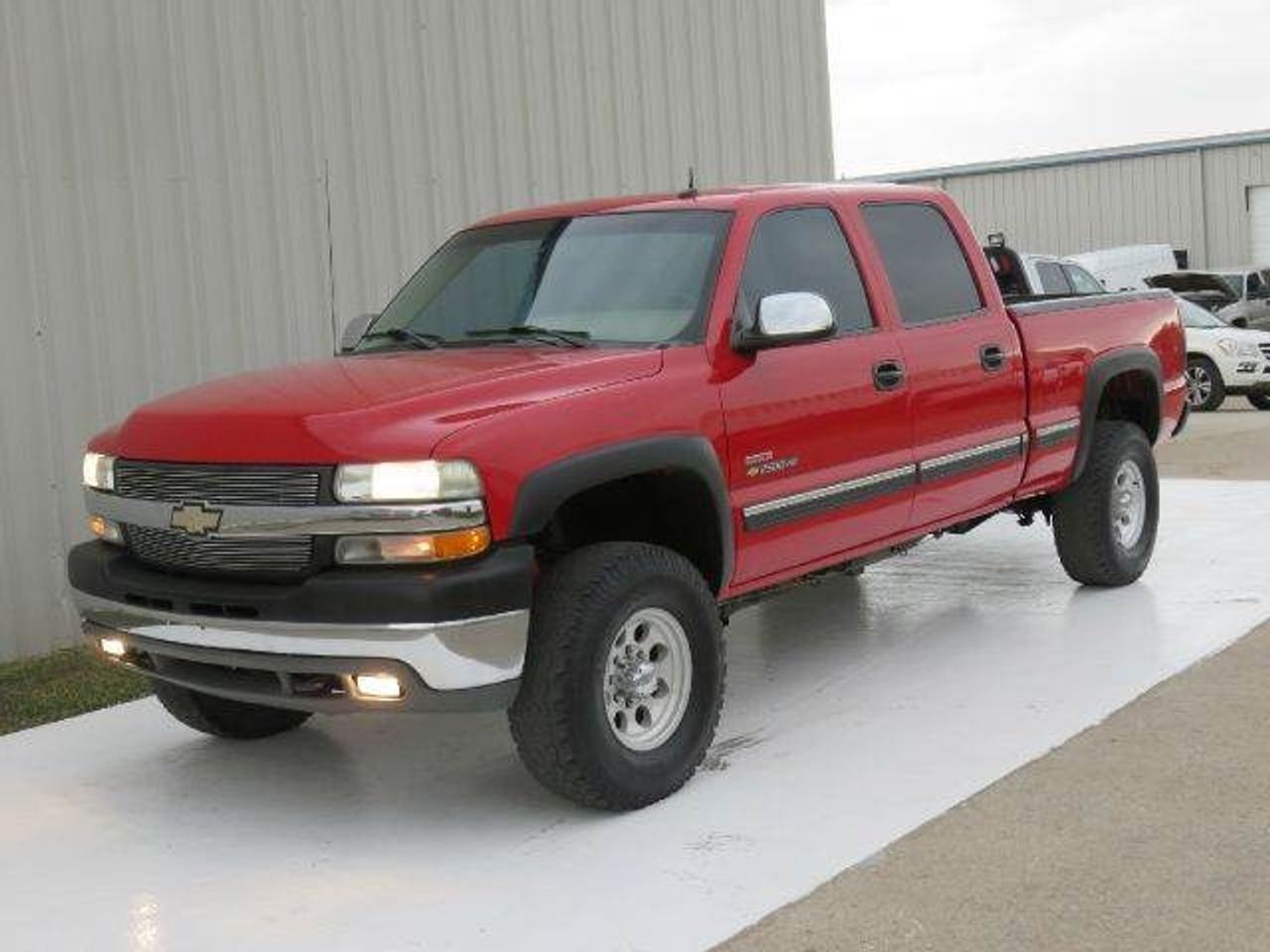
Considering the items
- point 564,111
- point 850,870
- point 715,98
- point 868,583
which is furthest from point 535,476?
point 715,98

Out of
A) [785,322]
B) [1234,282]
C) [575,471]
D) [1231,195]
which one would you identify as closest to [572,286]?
[785,322]

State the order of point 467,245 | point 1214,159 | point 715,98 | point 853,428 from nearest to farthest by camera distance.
A: point 853,428 < point 467,245 < point 715,98 < point 1214,159

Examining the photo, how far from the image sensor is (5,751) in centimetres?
569

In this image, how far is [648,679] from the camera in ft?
15.3

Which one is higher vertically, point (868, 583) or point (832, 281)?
point (832, 281)

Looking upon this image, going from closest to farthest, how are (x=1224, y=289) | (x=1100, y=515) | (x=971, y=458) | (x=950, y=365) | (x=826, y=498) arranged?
(x=826, y=498)
(x=950, y=365)
(x=971, y=458)
(x=1100, y=515)
(x=1224, y=289)

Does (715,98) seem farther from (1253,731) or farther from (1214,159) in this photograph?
(1214,159)

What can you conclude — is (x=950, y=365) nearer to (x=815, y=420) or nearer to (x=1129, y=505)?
(x=815, y=420)

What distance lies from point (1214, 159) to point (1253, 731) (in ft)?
120

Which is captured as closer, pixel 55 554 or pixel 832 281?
pixel 832 281

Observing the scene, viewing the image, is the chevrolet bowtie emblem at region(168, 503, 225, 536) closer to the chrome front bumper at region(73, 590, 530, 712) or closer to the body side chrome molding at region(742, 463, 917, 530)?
the chrome front bumper at region(73, 590, 530, 712)

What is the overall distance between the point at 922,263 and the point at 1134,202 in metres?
35.5

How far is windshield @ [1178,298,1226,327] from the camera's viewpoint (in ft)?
65.3

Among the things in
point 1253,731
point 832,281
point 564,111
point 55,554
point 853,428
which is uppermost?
point 564,111
